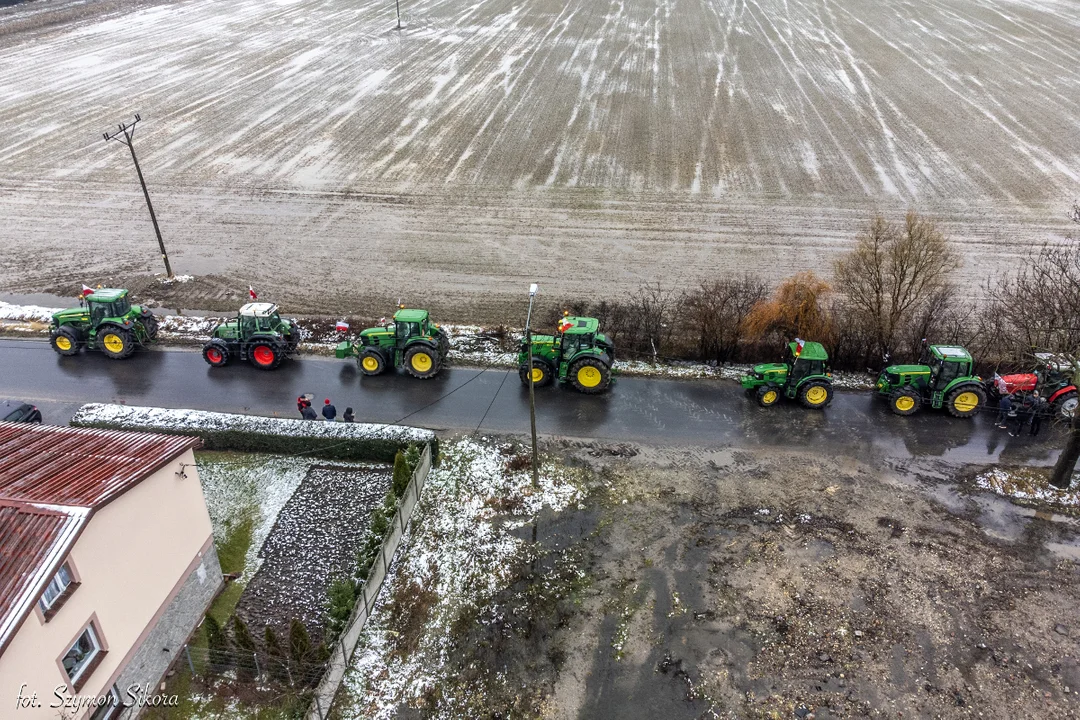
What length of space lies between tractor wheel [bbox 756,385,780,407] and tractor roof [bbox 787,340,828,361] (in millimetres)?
1207

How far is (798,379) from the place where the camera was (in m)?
19.2

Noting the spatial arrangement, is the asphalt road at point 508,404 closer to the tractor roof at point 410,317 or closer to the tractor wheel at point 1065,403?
the tractor wheel at point 1065,403

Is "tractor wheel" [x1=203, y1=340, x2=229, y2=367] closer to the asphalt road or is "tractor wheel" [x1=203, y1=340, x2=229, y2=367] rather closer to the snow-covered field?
the asphalt road

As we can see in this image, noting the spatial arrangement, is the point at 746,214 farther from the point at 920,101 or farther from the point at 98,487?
the point at 98,487

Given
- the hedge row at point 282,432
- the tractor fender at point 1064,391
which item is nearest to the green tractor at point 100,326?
the hedge row at point 282,432

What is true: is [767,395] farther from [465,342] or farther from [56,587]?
[56,587]

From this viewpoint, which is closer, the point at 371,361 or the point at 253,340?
the point at 371,361

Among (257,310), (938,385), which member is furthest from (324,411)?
(938,385)

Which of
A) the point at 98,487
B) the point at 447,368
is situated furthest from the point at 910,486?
the point at 98,487

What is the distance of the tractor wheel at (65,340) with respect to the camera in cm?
2088

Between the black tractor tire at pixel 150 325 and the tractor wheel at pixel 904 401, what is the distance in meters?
23.3

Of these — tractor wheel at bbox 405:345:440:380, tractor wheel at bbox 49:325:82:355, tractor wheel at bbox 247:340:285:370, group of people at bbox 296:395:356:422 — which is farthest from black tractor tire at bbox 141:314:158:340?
tractor wheel at bbox 405:345:440:380

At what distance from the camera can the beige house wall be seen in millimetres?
9078

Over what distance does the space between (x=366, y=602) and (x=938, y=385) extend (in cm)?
1638
